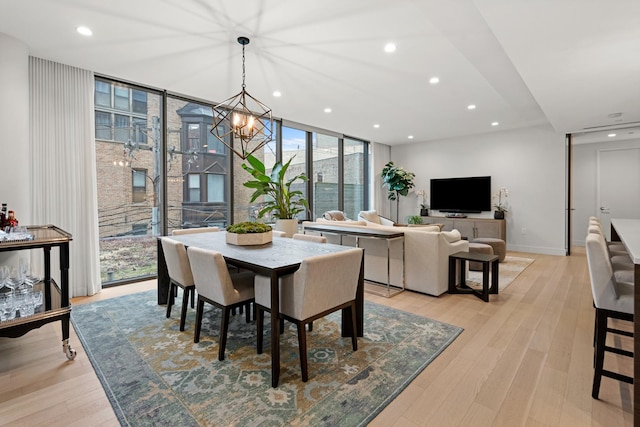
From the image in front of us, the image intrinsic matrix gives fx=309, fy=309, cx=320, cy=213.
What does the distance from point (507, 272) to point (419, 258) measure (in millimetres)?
2084

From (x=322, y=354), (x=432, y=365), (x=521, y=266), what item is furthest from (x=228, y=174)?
(x=521, y=266)

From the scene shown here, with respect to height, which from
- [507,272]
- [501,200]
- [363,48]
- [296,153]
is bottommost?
[507,272]

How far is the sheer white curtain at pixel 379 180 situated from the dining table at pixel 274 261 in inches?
219

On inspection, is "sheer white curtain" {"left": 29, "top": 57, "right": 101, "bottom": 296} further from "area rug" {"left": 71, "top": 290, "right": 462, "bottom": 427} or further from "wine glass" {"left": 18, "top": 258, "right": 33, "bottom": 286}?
"area rug" {"left": 71, "top": 290, "right": 462, "bottom": 427}

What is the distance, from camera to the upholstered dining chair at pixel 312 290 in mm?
1959

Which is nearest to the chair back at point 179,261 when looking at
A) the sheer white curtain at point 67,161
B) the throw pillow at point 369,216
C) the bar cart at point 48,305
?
the bar cart at point 48,305

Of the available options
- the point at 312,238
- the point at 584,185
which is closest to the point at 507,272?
the point at 312,238

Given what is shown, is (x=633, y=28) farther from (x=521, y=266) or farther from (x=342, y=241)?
(x=521, y=266)

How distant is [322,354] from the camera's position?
2348 millimetres

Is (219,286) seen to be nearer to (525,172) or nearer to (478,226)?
(478,226)

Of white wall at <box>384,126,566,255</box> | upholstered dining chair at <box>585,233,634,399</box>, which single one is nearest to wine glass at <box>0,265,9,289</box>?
upholstered dining chair at <box>585,233,634,399</box>

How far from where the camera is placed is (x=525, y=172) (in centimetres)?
673

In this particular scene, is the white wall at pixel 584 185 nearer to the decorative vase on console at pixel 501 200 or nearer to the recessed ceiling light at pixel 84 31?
the decorative vase on console at pixel 501 200

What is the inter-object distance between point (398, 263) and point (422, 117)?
3149mm
